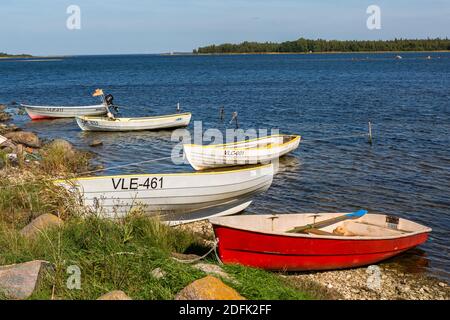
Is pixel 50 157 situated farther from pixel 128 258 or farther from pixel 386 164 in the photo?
pixel 386 164

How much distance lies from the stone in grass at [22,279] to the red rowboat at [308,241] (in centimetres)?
379

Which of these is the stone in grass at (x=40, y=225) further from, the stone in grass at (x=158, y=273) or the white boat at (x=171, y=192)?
the stone in grass at (x=158, y=273)

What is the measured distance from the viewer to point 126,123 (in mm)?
30766

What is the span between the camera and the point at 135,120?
102ft

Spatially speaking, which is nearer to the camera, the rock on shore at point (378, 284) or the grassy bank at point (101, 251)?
the grassy bank at point (101, 251)

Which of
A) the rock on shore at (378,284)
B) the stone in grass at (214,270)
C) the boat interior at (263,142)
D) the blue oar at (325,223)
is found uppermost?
the boat interior at (263,142)

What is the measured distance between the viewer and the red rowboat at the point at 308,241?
34.6 ft

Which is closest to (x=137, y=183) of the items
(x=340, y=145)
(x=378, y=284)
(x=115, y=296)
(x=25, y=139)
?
(x=378, y=284)

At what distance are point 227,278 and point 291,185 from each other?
38.2ft

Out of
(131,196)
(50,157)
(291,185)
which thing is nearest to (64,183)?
(131,196)

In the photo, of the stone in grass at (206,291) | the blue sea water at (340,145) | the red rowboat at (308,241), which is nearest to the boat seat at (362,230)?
the red rowboat at (308,241)

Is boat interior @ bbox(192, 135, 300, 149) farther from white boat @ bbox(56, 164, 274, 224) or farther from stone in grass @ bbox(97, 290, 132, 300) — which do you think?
stone in grass @ bbox(97, 290, 132, 300)

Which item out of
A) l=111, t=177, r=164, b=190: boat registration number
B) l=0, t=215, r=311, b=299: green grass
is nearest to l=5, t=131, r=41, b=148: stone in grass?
l=111, t=177, r=164, b=190: boat registration number

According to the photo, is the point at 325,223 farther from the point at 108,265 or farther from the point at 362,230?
the point at 108,265
